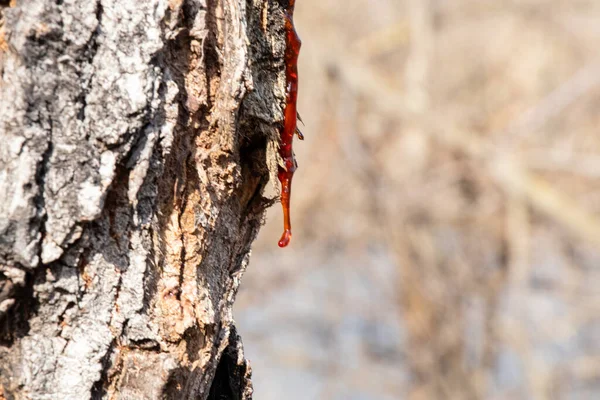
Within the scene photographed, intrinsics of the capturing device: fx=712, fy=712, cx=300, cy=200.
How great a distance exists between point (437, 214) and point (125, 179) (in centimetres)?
418

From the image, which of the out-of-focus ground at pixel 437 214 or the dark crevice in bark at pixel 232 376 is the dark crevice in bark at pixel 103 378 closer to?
the dark crevice in bark at pixel 232 376

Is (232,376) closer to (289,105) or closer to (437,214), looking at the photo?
(289,105)

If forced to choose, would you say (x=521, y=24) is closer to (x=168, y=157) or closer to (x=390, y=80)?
(x=390, y=80)

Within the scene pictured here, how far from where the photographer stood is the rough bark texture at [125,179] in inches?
23.9

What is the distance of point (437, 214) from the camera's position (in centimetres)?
470

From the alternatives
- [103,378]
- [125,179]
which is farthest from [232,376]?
[125,179]

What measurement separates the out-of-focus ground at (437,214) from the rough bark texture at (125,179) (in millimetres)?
3181

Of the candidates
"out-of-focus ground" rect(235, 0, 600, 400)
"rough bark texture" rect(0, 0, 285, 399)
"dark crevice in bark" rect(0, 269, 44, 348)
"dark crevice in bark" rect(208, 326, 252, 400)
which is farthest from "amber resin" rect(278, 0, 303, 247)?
"out-of-focus ground" rect(235, 0, 600, 400)

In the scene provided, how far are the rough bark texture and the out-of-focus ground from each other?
318 centimetres

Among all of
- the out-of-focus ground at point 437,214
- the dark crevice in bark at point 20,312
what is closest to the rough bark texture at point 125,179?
the dark crevice in bark at point 20,312

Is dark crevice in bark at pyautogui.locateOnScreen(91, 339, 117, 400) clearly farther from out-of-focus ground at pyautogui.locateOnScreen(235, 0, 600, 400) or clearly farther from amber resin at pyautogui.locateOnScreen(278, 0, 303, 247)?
out-of-focus ground at pyautogui.locateOnScreen(235, 0, 600, 400)

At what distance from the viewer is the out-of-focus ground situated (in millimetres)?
4215

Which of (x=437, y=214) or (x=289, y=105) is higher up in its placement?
(x=437, y=214)

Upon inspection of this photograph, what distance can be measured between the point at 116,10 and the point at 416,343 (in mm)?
4551
